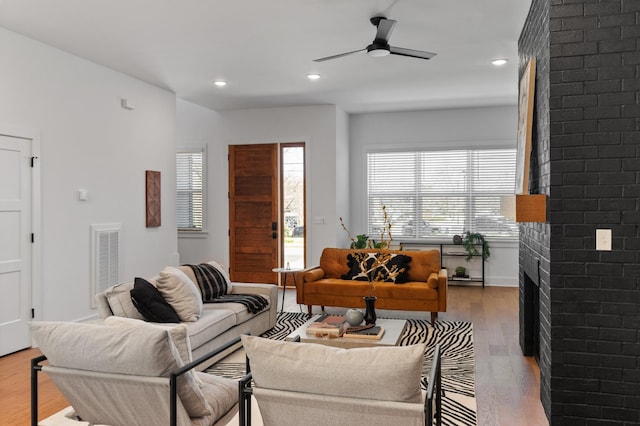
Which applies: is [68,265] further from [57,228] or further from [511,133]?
[511,133]

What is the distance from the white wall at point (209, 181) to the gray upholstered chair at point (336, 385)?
668 cm

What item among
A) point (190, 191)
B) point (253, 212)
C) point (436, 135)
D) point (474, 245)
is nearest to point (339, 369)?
point (253, 212)

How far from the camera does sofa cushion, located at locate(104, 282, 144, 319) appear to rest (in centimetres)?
391

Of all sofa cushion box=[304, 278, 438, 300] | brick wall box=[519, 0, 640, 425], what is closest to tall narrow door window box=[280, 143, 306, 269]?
sofa cushion box=[304, 278, 438, 300]

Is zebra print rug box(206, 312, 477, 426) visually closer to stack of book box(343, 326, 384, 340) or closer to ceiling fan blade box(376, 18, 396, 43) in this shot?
stack of book box(343, 326, 384, 340)

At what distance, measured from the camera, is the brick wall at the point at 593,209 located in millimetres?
2938

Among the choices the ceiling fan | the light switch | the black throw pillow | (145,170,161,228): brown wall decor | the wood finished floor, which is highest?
the ceiling fan

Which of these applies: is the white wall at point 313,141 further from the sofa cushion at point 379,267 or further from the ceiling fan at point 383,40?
the ceiling fan at point 383,40

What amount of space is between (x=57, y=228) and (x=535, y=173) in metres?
4.44

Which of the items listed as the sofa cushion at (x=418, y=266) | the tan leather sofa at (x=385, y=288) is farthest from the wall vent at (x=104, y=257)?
the sofa cushion at (x=418, y=266)

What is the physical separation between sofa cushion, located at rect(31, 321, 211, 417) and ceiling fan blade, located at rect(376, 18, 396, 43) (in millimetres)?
3013

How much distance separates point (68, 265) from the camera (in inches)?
212

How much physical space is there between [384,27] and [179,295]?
2.72 meters

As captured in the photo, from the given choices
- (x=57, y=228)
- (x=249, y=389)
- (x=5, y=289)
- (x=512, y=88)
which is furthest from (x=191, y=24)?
(x=512, y=88)
